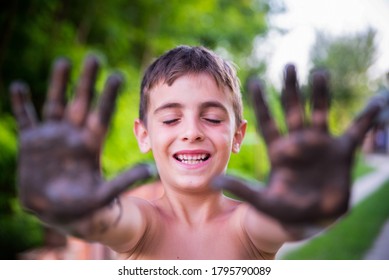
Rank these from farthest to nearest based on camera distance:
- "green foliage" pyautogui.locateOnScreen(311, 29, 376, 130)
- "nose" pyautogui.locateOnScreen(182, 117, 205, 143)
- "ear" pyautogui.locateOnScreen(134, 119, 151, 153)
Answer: "green foliage" pyautogui.locateOnScreen(311, 29, 376, 130) → "ear" pyautogui.locateOnScreen(134, 119, 151, 153) → "nose" pyautogui.locateOnScreen(182, 117, 205, 143)

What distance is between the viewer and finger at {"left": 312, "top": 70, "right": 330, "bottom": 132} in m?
0.68

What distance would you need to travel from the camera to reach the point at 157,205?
40.2 inches

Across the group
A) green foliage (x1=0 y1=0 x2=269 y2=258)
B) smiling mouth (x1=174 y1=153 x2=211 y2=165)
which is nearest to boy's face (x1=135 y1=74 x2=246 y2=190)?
smiling mouth (x1=174 y1=153 x2=211 y2=165)

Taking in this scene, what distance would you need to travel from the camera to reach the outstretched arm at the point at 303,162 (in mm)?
689

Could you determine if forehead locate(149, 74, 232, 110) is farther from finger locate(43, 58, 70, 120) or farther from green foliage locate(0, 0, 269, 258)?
green foliage locate(0, 0, 269, 258)

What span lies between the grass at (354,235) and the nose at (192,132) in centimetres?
174

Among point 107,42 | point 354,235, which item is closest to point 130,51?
point 107,42

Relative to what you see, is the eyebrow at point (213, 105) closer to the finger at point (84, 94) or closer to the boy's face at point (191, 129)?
the boy's face at point (191, 129)

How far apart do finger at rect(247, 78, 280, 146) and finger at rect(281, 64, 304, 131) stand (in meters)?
0.02

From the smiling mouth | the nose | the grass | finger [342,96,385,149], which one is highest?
the grass

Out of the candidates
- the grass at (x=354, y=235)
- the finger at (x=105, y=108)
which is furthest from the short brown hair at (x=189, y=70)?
the grass at (x=354, y=235)

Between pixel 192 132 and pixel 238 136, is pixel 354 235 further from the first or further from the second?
pixel 192 132

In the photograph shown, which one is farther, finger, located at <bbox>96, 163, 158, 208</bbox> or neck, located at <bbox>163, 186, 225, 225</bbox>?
neck, located at <bbox>163, 186, 225, 225</bbox>
